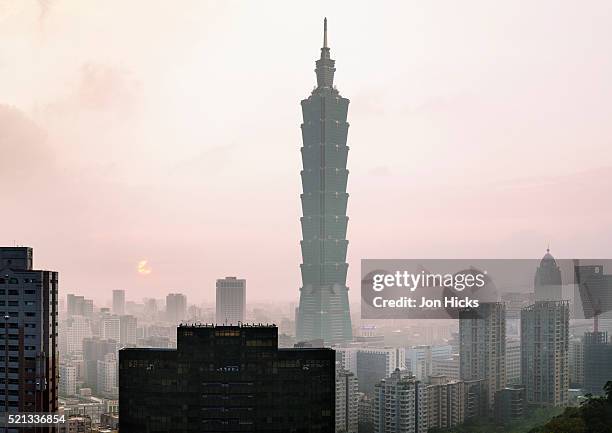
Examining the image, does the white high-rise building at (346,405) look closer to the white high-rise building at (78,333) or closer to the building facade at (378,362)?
the building facade at (378,362)

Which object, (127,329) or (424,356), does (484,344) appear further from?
(127,329)

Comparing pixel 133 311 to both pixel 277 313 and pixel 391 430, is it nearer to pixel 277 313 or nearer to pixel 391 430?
pixel 277 313

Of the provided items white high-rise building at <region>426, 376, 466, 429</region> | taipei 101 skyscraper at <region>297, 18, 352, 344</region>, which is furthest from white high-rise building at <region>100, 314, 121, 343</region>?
white high-rise building at <region>426, 376, 466, 429</region>

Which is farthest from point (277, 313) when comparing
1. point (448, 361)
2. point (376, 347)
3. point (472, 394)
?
point (472, 394)

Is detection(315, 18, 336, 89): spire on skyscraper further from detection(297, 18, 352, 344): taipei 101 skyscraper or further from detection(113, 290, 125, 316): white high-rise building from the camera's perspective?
detection(113, 290, 125, 316): white high-rise building

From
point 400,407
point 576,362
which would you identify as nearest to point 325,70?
point 576,362

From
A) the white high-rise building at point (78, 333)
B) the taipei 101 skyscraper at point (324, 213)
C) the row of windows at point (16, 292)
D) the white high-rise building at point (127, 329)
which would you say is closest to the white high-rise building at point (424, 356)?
the taipei 101 skyscraper at point (324, 213)
